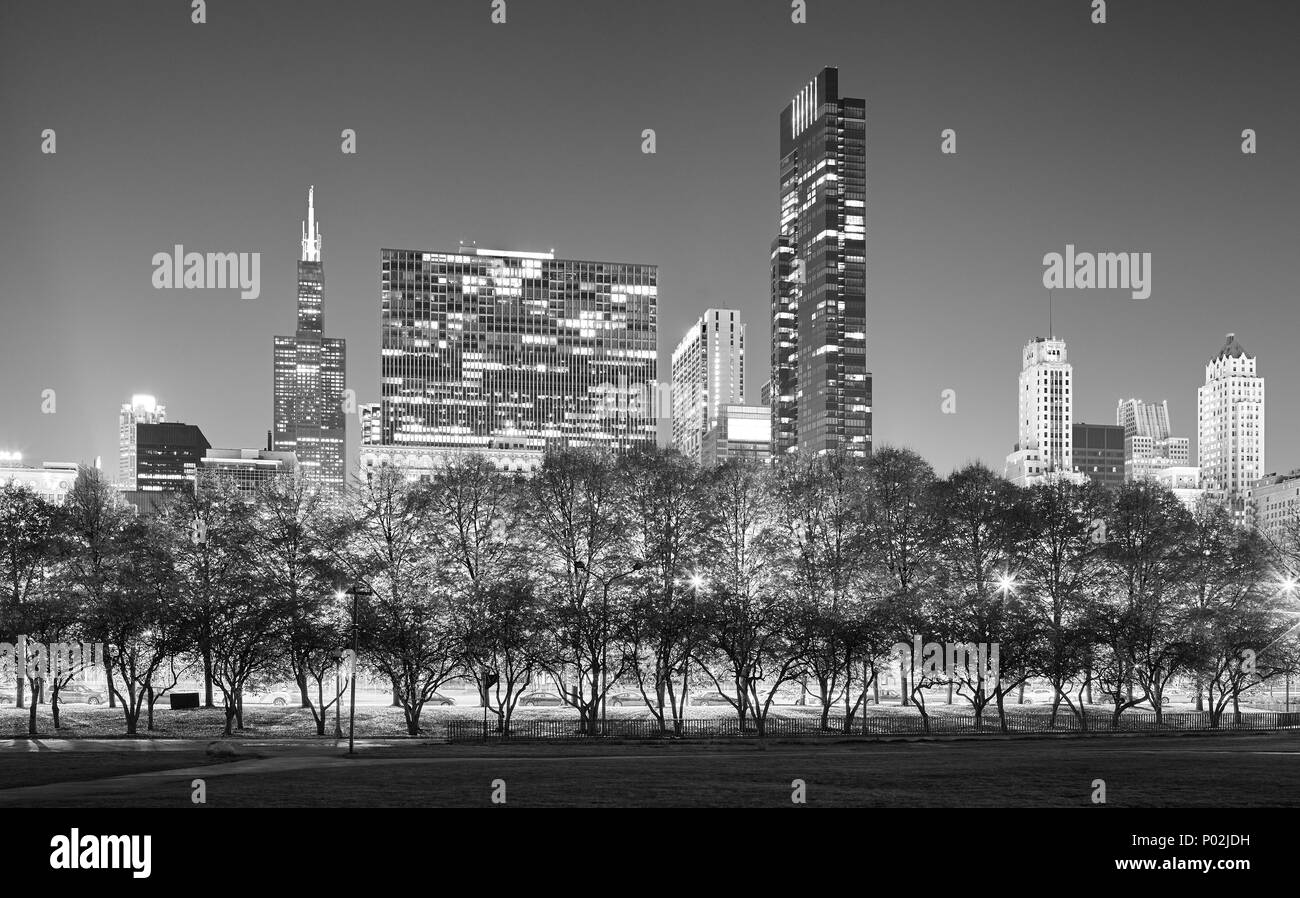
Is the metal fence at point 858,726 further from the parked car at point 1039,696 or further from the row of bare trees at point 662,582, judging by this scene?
the parked car at point 1039,696

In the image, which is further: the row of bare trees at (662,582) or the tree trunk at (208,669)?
the tree trunk at (208,669)

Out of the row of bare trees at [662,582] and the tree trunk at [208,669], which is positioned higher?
the row of bare trees at [662,582]

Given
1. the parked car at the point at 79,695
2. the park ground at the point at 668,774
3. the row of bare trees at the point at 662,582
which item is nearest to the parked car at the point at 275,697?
the row of bare trees at the point at 662,582

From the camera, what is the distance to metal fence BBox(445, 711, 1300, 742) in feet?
188

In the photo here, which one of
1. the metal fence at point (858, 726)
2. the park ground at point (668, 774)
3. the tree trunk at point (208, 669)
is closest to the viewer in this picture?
the park ground at point (668, 774)

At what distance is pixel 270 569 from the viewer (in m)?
65.9

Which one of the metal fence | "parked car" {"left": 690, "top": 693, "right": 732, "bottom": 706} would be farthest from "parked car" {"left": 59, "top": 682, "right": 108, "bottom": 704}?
"parked car" {"left": 690, "top": 693, "right": 732, "bottom": 706}

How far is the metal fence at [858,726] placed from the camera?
57.3m

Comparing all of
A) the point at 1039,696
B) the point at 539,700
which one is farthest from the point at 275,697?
the point at 1039,696

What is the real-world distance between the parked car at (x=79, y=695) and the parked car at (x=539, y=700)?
28.6 metres

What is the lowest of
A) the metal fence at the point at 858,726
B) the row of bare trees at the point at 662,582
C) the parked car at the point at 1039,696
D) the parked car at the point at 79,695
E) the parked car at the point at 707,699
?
the parked car at the point at 1039,696

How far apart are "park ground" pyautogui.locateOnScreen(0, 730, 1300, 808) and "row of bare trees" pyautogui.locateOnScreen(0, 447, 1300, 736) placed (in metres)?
8.53
